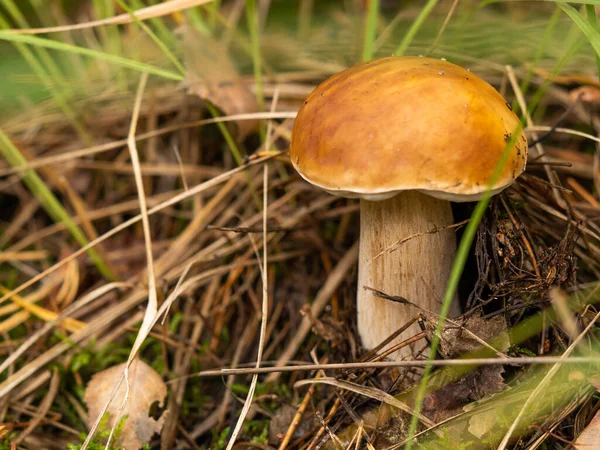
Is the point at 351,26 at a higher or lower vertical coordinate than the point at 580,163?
higher

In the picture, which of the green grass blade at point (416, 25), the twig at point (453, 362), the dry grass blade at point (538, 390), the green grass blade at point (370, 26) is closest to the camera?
the twig at point (453, 362)

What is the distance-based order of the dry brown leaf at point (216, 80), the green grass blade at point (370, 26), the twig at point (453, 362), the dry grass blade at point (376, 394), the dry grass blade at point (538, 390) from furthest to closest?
the dry brown leaf at point (216, 80) → the green grass blade at point (370, 26) → the dry grass blade at point (376, 394) → the dry grass blade at point (538, 390) → the twig at point (453, 362)

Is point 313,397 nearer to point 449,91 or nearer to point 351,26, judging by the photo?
point 449,91

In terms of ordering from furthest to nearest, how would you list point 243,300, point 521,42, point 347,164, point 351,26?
1. point 351,26
2. point 521,42
3. point 243,300
4. point 347,164

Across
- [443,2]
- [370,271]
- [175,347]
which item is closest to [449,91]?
[370,271]

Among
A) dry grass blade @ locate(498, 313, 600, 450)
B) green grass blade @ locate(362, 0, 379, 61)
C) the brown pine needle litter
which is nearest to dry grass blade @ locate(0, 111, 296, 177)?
the brown pine needle litter

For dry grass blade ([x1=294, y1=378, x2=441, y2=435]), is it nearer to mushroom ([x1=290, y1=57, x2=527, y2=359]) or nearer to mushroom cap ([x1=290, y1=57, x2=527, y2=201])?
mushroom ([x1=290, y1=57, x2=527, y2=359])

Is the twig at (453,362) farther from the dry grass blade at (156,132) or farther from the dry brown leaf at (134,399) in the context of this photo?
the dry grass blade at (156,132)

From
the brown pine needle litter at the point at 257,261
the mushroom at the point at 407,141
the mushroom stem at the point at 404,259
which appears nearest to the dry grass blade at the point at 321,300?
the brown pine needle litter at the point at 257,261
